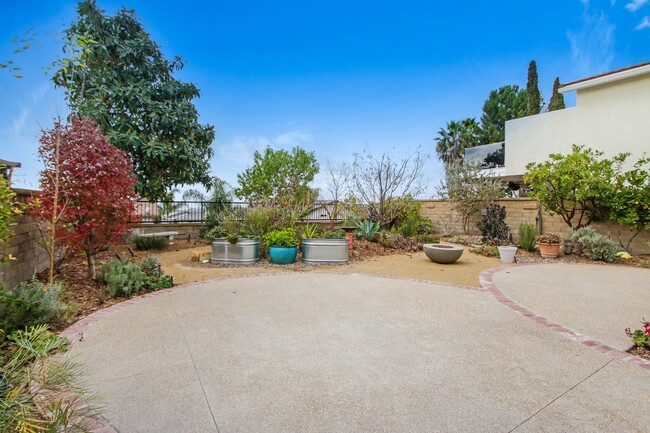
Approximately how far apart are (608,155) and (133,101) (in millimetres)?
17205

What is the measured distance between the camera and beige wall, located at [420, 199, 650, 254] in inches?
376

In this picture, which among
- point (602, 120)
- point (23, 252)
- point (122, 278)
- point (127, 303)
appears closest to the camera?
point (127, 303)

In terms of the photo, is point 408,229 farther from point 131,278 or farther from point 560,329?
point 131,278

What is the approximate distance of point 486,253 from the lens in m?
9.29

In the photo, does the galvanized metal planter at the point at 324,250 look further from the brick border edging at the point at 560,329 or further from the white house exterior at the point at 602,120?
the white house exterior at the point at 602,120

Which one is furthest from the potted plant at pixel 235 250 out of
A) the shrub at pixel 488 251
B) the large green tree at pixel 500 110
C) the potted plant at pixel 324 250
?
the large green tree at pixel 500 110

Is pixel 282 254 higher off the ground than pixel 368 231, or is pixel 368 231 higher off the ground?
pixel 368 231

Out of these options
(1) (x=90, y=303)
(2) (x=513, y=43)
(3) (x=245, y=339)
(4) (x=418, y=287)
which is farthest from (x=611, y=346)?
(2) (x=513, y=43)

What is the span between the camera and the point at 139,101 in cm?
946

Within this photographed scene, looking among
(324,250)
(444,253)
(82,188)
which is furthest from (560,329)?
(82,188)

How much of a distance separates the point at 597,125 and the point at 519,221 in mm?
5661

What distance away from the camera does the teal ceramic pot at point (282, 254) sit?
7.71 metres

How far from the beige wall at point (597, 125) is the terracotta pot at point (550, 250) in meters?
6.49

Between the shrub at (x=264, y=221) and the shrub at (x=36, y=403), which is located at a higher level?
the shrub at (x=264, y=221)
